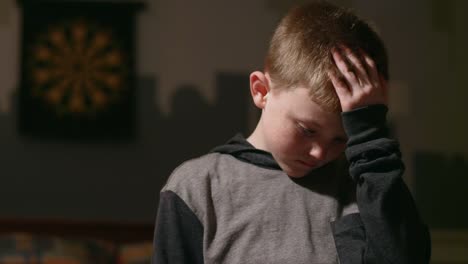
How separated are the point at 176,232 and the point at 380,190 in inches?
14.5

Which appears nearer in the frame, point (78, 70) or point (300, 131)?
point (300, 131)

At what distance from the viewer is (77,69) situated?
2.43m

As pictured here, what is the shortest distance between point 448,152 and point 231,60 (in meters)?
1.01

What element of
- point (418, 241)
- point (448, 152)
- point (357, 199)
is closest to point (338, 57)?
point (357, 199)

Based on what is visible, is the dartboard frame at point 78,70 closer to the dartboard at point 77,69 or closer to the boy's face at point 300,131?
the dartboard at point 77,69

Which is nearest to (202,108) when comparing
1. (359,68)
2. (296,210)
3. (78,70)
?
(78,70)

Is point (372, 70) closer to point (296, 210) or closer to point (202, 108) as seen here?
point (296, 210)

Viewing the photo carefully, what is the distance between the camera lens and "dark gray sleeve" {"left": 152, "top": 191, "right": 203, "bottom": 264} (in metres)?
1.04

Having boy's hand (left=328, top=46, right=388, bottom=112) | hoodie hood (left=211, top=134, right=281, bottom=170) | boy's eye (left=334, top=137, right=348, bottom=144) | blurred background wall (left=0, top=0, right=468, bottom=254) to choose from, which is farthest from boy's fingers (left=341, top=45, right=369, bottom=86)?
blurred background wall (left=0, top=0, right=468, bottom=254)

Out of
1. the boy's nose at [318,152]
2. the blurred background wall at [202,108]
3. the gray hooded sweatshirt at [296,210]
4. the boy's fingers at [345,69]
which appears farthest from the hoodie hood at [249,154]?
the blurred background wall at [202,108]

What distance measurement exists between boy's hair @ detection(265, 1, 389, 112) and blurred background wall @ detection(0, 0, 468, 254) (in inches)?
54.9

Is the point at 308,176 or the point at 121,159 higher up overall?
the point at 308,176

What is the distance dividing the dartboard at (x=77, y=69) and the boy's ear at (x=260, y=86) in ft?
4.68

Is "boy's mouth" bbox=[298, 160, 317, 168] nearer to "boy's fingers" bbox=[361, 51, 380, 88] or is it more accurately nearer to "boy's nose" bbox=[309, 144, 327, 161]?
"boy's nose" bbox=[309, 144, 327, 161]
